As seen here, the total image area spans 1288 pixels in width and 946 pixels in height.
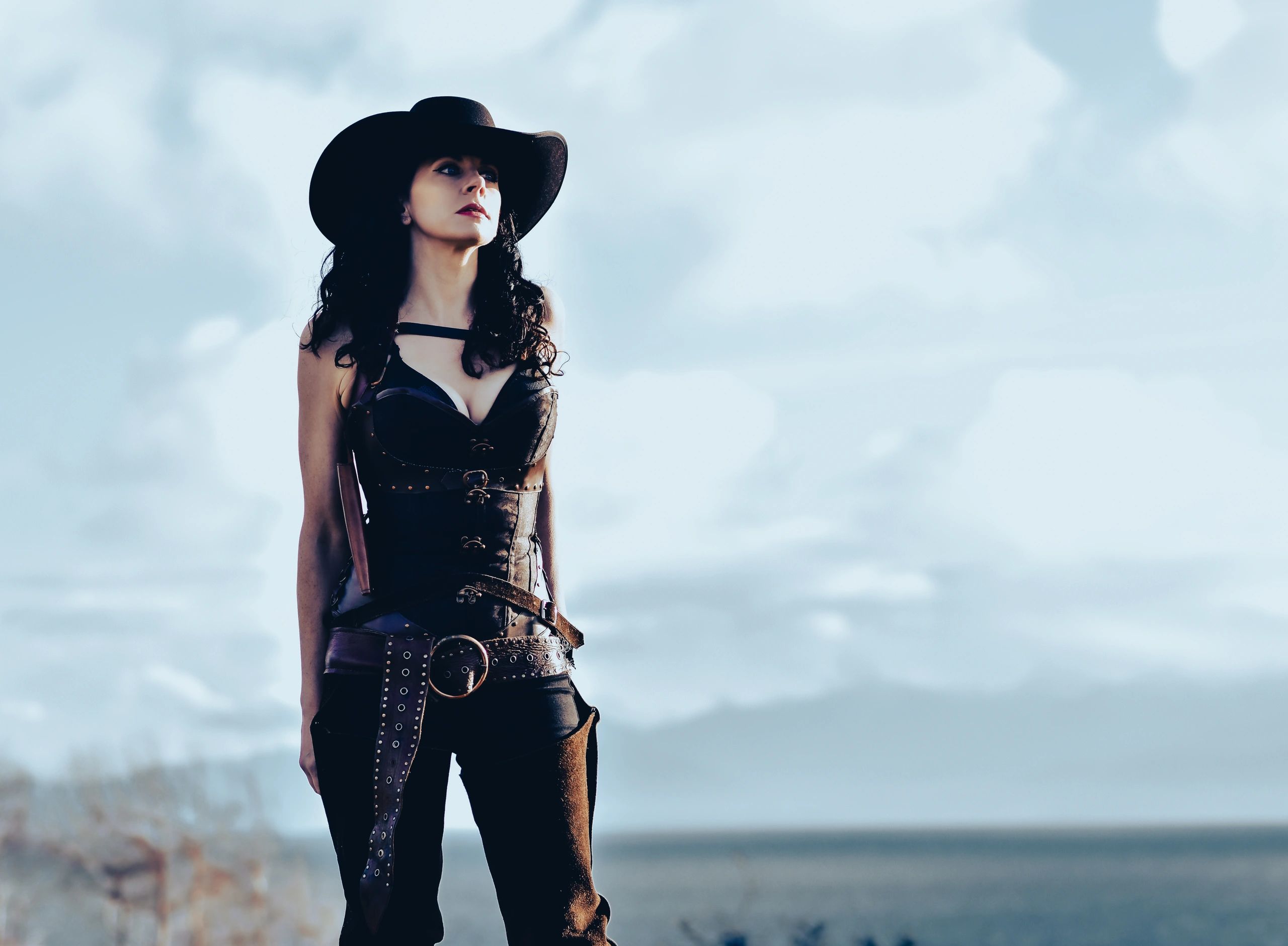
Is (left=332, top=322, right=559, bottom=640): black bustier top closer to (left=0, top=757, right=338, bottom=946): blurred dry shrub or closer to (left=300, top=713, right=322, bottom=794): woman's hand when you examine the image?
(left=300, top=713, right=322, bottom=794): woman's hand

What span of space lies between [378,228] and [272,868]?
3484 centimetres

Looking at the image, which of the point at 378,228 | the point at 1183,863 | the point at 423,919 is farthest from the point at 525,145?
the point at 1183,863

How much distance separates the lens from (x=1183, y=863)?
109 meters

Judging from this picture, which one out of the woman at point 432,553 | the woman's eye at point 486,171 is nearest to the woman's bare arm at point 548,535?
the woman at point 432,553

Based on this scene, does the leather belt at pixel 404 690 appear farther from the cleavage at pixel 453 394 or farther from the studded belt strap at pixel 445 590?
the cleavage at pixel 453 394

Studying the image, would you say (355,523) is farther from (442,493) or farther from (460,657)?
(460,657)

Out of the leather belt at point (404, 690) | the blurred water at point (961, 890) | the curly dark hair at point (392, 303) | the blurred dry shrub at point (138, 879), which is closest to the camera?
the leather belt at point (404, 690)

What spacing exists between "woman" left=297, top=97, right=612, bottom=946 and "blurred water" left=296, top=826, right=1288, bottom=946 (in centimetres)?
3819

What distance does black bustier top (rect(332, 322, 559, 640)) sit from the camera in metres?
3.52

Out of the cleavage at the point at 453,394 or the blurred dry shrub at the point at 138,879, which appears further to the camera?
the blurred dry shrub at the point at 138,879

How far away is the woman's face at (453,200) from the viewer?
3686 millimetres

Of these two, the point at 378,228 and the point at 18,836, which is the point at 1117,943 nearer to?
the point at 18,836

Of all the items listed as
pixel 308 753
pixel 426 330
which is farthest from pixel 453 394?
pixel 308 753

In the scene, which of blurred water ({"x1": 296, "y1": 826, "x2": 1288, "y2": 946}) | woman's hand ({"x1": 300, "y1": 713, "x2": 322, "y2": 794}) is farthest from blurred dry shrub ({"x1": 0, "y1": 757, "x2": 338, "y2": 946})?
woman's hand ({"x1": 300, "y1": 713, "x2": 322, "y2": 794})
